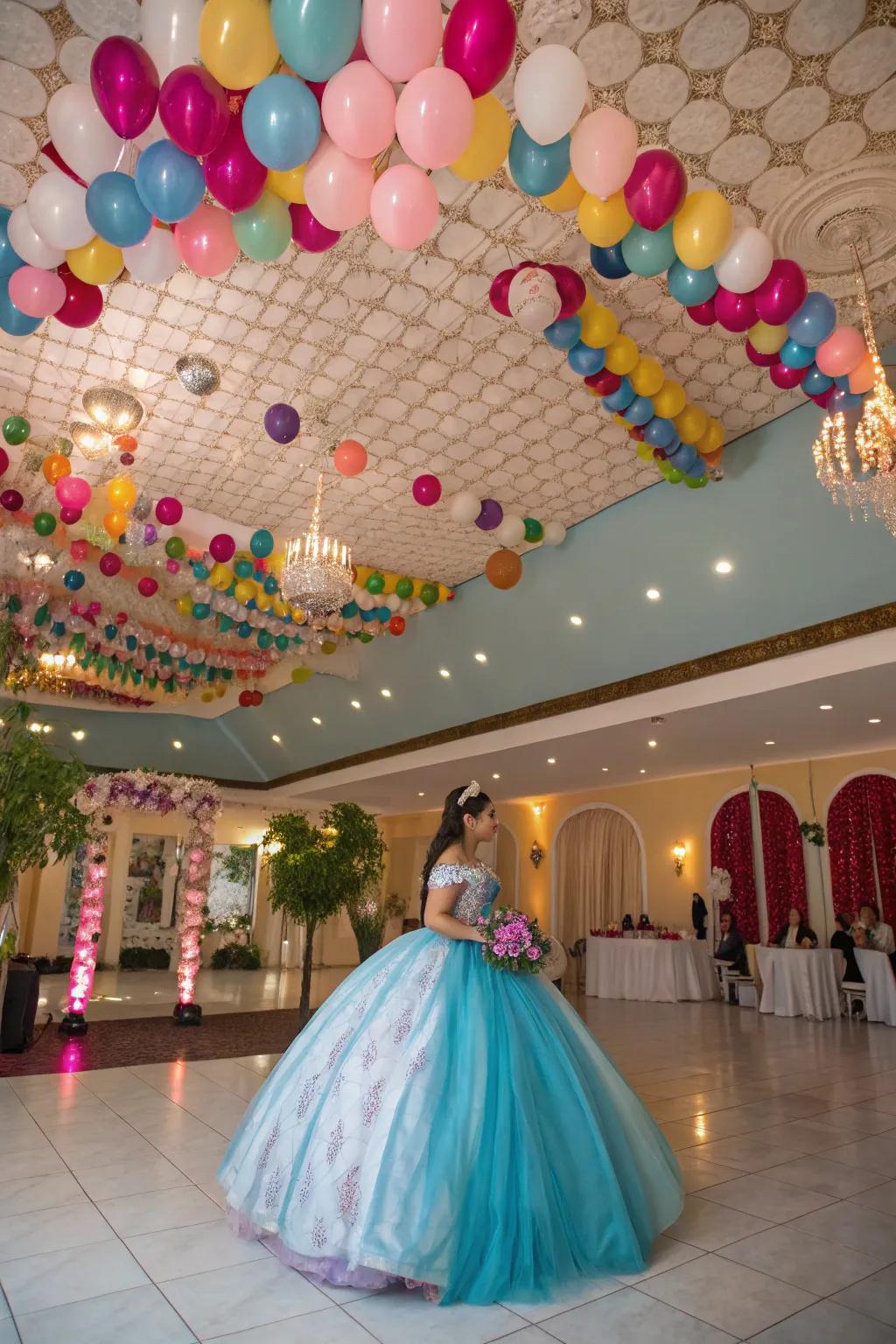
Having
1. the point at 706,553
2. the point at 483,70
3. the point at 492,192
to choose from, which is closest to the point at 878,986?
the point at 706,553

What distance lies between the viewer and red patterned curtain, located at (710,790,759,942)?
513 inches

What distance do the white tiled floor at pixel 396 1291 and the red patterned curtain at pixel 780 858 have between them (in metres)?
6.57

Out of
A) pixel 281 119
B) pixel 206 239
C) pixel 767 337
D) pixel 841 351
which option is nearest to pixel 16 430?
pixel 206 239

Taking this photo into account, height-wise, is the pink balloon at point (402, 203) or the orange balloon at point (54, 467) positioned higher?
the orange balloon at point (54, 467)

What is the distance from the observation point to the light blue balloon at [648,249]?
11.4 feet

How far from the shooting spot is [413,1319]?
2.65 metres

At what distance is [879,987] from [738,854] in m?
3.26

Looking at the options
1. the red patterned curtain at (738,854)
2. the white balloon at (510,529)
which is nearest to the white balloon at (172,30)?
the white balloon at (510,529)

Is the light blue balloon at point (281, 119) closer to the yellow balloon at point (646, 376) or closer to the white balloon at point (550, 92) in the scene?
the white balloon at point (550, 92)

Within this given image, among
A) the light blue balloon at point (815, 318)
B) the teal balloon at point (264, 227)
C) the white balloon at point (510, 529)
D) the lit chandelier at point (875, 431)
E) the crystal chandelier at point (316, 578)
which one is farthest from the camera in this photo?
the white balloon at point (510, 529)

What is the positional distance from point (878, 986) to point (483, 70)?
1088cm

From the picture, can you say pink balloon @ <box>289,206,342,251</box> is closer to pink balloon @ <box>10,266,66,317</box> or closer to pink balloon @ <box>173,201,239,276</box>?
pink balloon @ <box>173,201,239,276</box>

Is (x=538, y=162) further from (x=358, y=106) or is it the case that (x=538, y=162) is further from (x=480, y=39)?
(x=358, y=106)

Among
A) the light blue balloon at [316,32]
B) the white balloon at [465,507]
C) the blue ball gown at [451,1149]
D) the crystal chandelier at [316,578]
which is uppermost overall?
the white balloon at [465,507]
